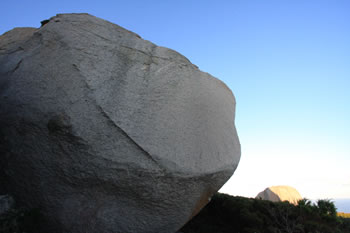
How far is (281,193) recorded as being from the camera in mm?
18172

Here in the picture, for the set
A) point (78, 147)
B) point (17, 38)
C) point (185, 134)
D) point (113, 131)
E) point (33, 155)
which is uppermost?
point (17, 38)

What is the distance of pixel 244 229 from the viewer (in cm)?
524

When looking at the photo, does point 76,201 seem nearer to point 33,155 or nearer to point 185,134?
point 33,155

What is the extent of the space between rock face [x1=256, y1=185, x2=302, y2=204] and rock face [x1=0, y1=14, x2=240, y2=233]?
53.1 feet

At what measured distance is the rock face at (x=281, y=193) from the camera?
59.0ft

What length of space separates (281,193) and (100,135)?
18.0m

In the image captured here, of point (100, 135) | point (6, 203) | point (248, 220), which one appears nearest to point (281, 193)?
point (248, 220)

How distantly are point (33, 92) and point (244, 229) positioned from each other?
15.1ft

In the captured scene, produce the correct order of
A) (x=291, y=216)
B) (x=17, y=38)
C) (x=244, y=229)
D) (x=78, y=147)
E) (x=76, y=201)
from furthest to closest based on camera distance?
(x=291, y=216) → (x=244, y=229) → (x=17, y=38) → (x=76, y=201) → (x=78, y=147)

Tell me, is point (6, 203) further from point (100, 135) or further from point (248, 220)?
point (248, 220)

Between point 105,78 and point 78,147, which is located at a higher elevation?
point 105,78

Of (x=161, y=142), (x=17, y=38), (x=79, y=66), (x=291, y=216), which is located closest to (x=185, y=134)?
(x=161, y=142)

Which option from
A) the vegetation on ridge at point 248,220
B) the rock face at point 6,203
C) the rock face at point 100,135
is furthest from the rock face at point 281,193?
the rock face at point 6,203

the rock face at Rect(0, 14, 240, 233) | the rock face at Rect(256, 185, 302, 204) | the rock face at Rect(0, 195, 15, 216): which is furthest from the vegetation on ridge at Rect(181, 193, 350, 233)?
the rock face at Rect(256, 185, 302, 204)
